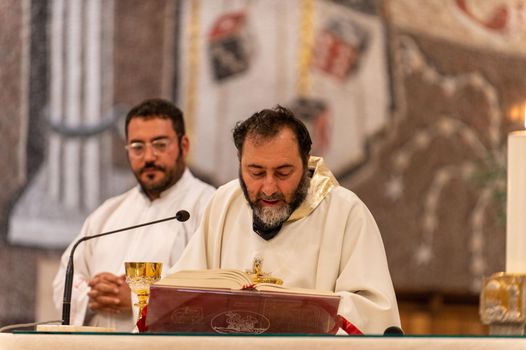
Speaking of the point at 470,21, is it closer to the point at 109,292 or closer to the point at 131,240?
the point at 131,240

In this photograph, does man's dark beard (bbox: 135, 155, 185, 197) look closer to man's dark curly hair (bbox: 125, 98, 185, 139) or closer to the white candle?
man's dark curly hair (bbox: 125, 98, 185, 139)

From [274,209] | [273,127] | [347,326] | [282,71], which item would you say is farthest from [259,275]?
[282,71]

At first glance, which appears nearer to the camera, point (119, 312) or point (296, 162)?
point (296, 162)

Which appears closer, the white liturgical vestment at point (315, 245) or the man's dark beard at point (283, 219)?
the white liturgical vestment at point (315, 245)

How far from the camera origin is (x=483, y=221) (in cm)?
889

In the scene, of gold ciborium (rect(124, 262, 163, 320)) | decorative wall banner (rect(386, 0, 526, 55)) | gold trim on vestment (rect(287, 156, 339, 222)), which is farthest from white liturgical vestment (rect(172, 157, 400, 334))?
decorative wall banner (rect(386, 0, 526, 55))

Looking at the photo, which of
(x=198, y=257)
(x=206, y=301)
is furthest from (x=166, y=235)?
(x=206, y=301)

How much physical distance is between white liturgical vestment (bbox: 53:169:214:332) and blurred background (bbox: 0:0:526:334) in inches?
52.8

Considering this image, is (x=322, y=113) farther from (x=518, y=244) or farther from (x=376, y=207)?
(x=518, y=244)

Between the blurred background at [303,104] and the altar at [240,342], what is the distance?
382cm

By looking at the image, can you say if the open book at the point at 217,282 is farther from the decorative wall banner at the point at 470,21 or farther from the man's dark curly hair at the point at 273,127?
the decorative wall banner at the point at 470,21

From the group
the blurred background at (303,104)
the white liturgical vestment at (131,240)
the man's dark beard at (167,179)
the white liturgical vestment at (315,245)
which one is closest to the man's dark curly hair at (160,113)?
the man's dark beard at (167,179)

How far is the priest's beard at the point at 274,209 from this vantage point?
4.44 metres

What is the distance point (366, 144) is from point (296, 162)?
3.97 m
